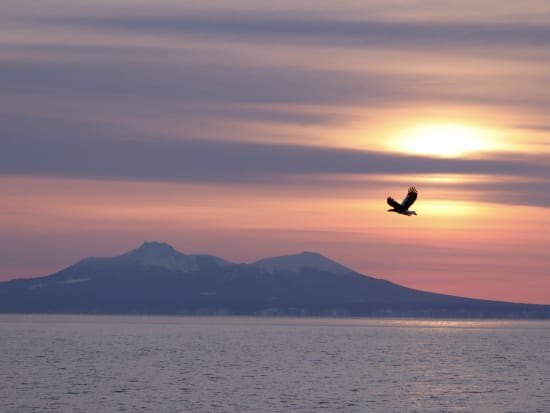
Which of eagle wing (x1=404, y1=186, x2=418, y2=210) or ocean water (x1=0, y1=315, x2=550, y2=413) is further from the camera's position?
ocean water (x1=0, y1=315, x2=550, y2=413)

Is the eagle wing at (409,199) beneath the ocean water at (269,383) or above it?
above

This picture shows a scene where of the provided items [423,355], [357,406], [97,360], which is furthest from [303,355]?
[357,406]

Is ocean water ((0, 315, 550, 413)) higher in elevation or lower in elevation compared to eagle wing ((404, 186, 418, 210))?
lower

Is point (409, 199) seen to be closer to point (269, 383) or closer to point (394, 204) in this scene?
point (394, 204)

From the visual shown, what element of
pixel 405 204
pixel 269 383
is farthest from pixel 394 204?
pixel 269 383

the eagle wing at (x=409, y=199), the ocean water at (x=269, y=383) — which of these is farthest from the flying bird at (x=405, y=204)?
the ocean water at (x=269, y=383)

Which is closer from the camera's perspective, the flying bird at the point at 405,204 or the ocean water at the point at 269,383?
the flying bird at the point at 405,204

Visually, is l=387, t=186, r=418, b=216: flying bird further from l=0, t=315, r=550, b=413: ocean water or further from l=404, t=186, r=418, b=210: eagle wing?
l=0, t=315, r=550, b=413: ocean water

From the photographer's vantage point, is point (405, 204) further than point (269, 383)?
No

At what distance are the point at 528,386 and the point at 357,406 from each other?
1093 inches

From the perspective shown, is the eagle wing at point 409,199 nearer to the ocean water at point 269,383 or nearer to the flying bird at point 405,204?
the flying bird at point 405,204

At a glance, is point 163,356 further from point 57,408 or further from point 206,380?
point 57,408

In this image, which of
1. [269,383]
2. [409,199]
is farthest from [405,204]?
[269,383]

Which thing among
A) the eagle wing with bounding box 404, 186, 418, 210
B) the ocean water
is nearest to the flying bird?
the eagle wing with bounding box 404, 186, 418, 210
